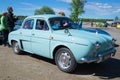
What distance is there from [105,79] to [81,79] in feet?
2.26

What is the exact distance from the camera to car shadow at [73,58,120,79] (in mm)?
6145

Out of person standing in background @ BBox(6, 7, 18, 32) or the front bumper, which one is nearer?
the front bumper

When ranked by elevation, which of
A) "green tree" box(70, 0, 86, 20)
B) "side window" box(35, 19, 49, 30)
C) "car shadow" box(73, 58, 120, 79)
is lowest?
"car shadow" box(73, 58, 120, 79)

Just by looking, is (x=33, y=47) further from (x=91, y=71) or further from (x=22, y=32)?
(x=91, y=71)

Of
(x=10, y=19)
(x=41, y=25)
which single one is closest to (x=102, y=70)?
(x=41, y=25)

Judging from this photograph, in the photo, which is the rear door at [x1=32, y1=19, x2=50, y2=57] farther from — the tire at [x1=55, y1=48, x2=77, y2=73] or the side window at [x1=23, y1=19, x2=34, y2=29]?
the tire at [x1=55, y1=48, x2=77, y2=73]

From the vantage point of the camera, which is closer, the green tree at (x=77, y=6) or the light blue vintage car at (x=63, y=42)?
the light blue vintage car at (x=63, y=42)

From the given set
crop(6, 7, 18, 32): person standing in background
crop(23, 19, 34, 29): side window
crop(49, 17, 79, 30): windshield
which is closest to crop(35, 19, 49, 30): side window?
crop(49, 17, 79, 30): windshield

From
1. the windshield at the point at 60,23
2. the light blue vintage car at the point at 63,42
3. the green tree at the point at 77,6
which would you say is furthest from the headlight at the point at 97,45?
the green tree at the point at 77,6

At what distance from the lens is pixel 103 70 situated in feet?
22.0

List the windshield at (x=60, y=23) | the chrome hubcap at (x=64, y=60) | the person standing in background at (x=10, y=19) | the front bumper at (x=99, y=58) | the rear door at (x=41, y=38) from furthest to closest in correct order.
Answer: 1. the person standing in background at (x=10, y=19)
2. the windshield at (x=60, y=23)
3. the rear door at (x=41, y=38)
4. the chrome hubcap at (x=64, y=60)
5. the front bumper at (x=99, y=58)

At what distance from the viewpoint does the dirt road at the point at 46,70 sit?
5.88 meters

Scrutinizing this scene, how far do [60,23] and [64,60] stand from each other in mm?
1579

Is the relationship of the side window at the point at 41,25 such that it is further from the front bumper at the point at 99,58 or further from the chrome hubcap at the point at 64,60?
the front bumper at the point at 99,58
